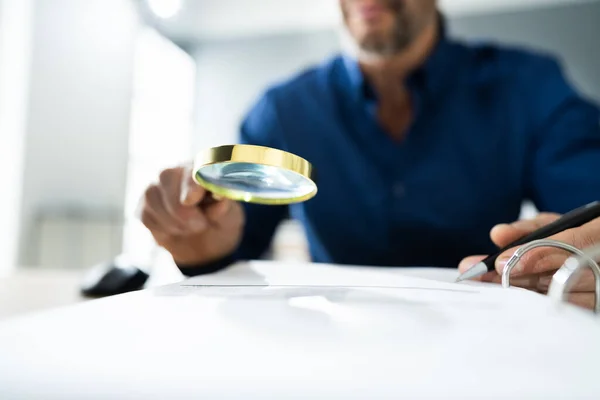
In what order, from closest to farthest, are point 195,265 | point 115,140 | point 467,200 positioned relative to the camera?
point 195,265
point 467,200
point 115,140

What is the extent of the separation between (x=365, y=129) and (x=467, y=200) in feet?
0.50

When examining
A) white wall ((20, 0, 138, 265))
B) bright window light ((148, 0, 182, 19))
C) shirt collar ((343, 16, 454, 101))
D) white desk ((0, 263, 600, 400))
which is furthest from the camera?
bright window light ((148, 0, 182, 19))

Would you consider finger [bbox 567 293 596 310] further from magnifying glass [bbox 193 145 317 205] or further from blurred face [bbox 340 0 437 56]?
blurred face [bbox 340 0 437 56]

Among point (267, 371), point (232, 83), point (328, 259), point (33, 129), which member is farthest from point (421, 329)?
point (232, 83)

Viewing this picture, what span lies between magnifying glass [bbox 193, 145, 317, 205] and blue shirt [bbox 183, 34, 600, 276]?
9.4 inches

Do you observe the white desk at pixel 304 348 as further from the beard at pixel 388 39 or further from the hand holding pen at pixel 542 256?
the beard at pixel 388 39

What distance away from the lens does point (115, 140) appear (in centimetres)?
155

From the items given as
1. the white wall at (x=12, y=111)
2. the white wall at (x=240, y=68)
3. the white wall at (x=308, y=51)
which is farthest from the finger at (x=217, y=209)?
the white wall at (x=240, y=68)

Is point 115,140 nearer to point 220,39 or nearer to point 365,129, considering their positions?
point 220,39

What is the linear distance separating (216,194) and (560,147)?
40 cm

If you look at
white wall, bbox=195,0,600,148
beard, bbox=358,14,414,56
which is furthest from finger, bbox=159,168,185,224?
white wall, bbox=195,0,600,148

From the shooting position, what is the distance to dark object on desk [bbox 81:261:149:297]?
46cm

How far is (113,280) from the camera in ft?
1.60

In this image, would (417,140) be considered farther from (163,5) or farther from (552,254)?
(163,5)
